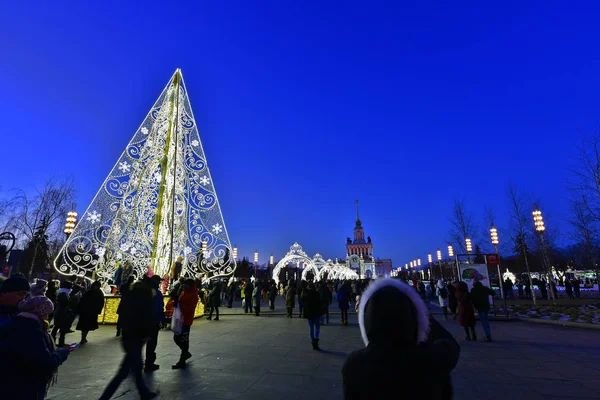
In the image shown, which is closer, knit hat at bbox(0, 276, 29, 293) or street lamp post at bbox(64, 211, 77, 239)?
knit hat at bbox(0, 276, 29, 293)

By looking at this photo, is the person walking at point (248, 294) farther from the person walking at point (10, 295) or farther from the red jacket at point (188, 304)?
the person walking at point (10, 295)

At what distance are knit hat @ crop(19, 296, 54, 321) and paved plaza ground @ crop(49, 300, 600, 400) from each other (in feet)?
9.05

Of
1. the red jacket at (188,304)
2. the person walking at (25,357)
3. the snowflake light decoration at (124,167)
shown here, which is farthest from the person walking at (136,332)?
the snowflake light decoration at (124,167)

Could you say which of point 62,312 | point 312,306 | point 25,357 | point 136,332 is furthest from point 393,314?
point 62,312

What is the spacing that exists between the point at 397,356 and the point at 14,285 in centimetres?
352

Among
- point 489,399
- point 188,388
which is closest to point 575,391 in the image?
point 489,399

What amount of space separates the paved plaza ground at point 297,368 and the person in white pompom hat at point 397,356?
3533mm

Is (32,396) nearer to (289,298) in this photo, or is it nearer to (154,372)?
(154,372)

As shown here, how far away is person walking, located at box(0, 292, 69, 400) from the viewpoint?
222 centimetres

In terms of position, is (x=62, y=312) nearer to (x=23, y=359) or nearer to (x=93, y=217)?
(x=93, y=217)

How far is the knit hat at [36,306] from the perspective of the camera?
7.99 feet

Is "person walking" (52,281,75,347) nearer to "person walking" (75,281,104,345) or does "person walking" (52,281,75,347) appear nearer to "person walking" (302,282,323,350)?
"person walking" (75,281,104,345)

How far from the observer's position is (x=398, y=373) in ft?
4.81

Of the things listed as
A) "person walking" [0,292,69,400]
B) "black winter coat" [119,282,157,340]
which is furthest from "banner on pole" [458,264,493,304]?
Result: "person walking" [0,292,69,400]
